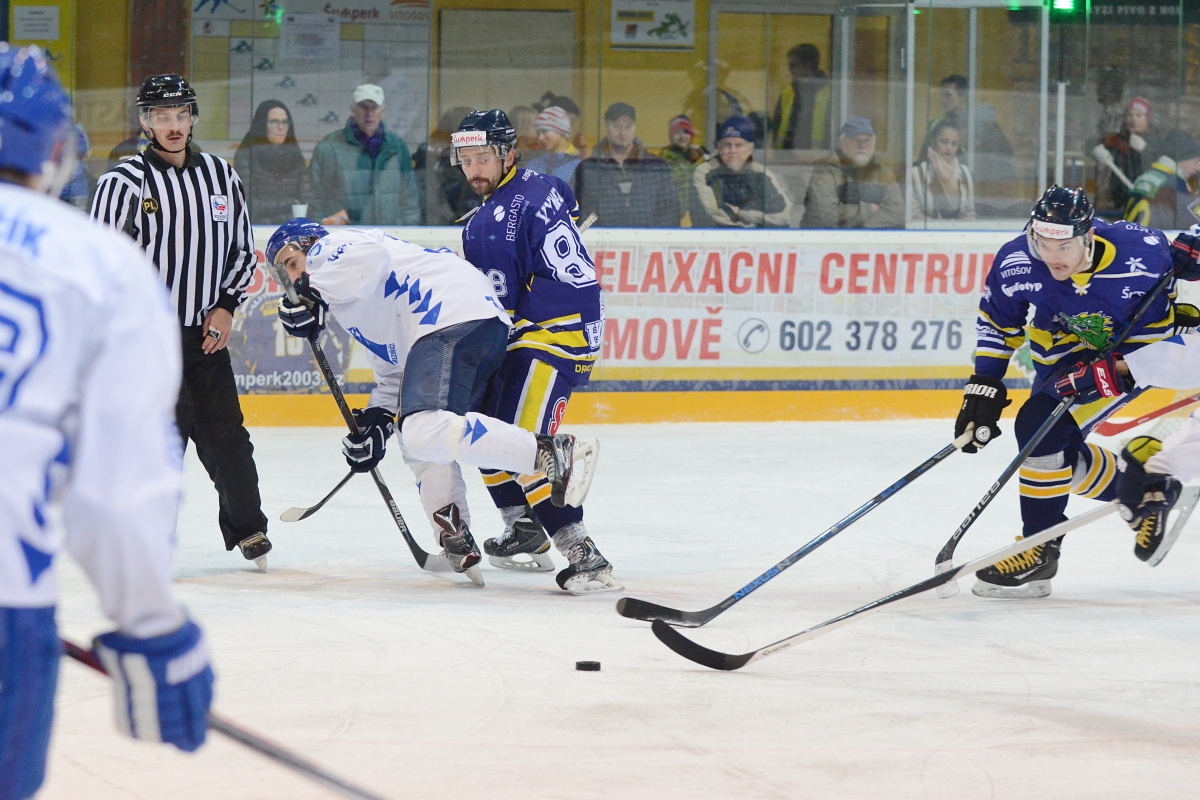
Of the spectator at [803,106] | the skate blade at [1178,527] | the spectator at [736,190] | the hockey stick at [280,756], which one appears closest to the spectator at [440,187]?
the spectator at [736,190]

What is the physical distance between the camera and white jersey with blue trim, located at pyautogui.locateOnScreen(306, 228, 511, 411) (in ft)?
10.8

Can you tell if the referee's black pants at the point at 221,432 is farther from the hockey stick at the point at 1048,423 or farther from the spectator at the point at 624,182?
the spectator at the point at 624,182

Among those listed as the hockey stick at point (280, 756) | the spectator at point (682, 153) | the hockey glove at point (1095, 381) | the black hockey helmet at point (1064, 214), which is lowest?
the hockey stick at point (280, 756)

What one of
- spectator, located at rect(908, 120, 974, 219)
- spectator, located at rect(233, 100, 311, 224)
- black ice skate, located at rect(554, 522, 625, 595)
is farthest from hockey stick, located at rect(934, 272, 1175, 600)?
spectator, located at rect(233, 100, 311, 224)

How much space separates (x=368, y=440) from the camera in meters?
3.46

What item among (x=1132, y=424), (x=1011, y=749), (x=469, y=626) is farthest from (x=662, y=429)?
(x=1011, y=749)

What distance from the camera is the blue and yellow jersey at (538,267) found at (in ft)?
11.7

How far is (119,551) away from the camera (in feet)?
3.41

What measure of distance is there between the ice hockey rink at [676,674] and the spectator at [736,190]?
2302 millimetres

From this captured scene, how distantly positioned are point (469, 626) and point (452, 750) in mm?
851

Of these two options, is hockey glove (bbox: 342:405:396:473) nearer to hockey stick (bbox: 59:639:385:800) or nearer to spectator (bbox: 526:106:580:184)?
hockey stick (bbox: 59:639:385:800)

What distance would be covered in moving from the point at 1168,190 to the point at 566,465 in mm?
5078

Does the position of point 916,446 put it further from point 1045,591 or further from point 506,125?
point 506,125

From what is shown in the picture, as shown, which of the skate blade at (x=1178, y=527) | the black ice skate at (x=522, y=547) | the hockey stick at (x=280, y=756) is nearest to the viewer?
the hockey stick at (x=280, y=756)
